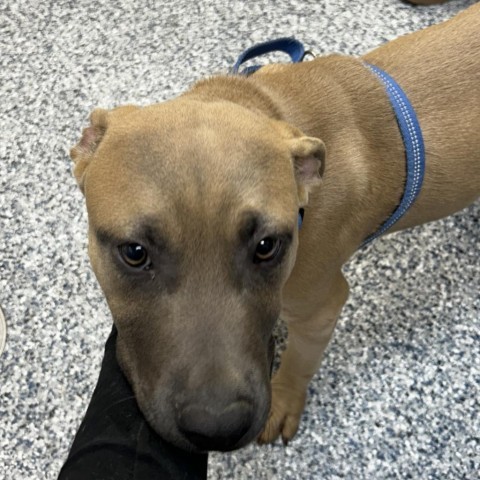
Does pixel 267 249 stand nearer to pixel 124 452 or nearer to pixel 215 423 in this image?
pixel 215 423

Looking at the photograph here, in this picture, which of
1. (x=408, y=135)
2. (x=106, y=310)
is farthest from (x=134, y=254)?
(x=106, y=310)

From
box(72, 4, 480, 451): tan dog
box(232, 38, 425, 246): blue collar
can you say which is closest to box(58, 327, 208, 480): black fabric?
box(72, 4, 480, 451): tan dog

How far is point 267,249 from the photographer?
1354mm

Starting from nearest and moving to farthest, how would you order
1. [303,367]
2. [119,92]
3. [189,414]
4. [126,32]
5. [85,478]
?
[189,414] < [85,478] < [303,367] < [119,92] < [126,32]

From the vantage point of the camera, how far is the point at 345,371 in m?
2.26

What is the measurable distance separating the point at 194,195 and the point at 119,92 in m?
1.70

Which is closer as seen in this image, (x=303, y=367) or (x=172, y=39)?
(x=303, y=367)

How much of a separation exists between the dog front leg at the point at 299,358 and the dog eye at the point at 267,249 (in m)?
0.47

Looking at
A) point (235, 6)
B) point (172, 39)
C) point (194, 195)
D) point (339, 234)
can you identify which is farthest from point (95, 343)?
point (235, 6)

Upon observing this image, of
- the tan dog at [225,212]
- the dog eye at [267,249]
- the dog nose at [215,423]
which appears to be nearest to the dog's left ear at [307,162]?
the tan dog at [225,212]

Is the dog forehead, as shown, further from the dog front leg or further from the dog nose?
the dog front leg

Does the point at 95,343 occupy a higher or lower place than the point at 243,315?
lower

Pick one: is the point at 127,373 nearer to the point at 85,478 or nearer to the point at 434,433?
the point at 85,478

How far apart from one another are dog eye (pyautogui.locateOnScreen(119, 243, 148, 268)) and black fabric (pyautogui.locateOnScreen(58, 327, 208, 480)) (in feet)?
1.25
